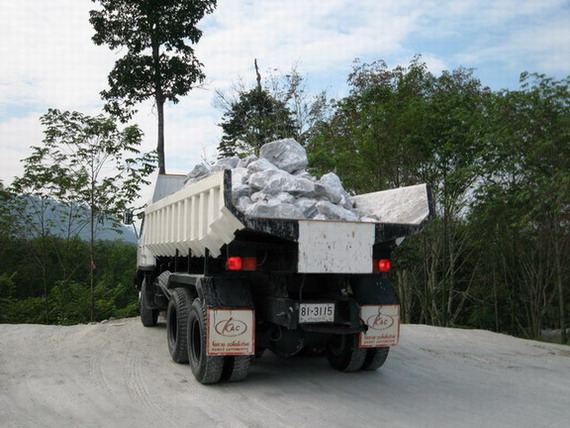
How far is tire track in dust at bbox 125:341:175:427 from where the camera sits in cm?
476

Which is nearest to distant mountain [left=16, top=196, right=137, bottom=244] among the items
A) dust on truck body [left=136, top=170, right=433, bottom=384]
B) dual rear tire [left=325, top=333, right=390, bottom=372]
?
dust on truck body [left=136, top=170, right=433, bottom=384]

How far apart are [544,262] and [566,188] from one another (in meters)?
9.07

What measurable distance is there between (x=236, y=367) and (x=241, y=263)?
44.5 inches

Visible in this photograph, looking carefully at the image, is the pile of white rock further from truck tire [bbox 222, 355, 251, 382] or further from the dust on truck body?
truck tire [bbox 222, 355, 251, 382]

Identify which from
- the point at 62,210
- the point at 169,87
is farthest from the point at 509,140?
the point at 62,210

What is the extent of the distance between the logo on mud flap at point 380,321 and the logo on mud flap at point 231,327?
4.82ft

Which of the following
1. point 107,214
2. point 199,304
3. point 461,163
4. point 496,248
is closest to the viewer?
point 199,304

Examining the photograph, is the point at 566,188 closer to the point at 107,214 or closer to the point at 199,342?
the point at 199,342

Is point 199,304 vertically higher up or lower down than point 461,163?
lower down

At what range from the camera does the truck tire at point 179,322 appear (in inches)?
267

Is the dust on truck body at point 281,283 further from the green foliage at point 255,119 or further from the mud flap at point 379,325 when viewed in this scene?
the green foliage at point 255,119

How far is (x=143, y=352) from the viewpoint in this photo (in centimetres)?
790

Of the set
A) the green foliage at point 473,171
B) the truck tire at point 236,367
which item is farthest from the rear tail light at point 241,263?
the green foliage at point 473,171

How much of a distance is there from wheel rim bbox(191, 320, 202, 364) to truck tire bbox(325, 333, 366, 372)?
166cm
